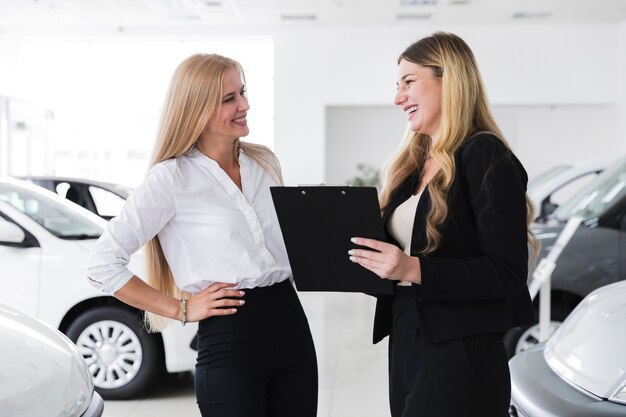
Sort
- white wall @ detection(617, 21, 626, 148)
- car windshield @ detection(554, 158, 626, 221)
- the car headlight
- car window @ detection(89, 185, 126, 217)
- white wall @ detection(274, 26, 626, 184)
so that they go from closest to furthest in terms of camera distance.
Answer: the car headlight, car windshield @ detection(554, 158, 626, 221), car window @ detection(89, 185, 126, 217), white wall @ detection(617, 21, 626, 148), white wall @ detection(274, 26, 626, 184)

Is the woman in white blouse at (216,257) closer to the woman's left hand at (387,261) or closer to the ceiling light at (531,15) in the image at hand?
the woman's left hand at (387,261)

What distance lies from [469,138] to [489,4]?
13.5m

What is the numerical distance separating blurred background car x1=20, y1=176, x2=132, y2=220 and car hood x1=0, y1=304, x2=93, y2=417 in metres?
3.41

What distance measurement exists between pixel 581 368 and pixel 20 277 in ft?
10.7

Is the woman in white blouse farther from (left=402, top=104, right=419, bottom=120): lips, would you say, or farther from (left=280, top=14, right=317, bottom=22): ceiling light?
(left=280, top=14, right=317, bottom=22): ceiling light

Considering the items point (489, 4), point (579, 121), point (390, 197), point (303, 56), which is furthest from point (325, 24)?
point (390, 197)

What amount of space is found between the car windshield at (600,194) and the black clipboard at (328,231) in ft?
11.0

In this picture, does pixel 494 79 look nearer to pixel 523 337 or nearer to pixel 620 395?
pixel 523 337

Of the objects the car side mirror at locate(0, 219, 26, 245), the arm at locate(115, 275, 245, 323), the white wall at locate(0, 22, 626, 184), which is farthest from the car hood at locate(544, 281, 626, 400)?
the white wall at locate(0, 22, 626, 184)

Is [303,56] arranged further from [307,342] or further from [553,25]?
[307,342]

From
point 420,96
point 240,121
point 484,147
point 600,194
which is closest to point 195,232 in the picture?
point 240,121

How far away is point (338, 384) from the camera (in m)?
5.18

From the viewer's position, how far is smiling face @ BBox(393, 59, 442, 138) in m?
Result: 1.89

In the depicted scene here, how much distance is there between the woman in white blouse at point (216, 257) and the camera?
2.03 meters
